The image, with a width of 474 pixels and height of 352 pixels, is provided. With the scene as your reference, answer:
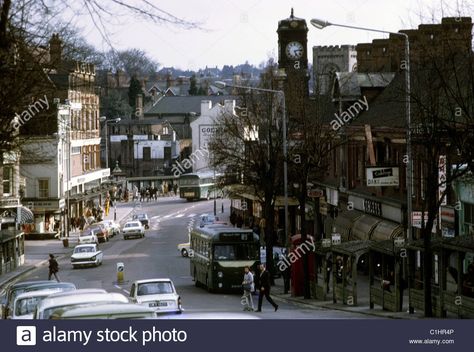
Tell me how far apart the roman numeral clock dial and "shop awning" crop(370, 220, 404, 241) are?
46579 millimetres

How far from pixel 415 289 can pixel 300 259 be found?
9.31 metres

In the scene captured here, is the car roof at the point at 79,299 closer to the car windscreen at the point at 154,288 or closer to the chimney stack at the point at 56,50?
the chimney stack at the point at 56,50

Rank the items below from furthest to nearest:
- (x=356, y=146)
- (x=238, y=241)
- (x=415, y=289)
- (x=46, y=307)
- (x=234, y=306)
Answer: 1. (x=356, y=146)
2. (x=238, y=241)
3. (x=234, y=306)
4. (x=415, y=289)
5. (x=46, y=307)

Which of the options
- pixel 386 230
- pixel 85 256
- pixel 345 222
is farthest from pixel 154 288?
pixel 85 256

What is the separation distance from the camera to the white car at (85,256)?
56031 mm

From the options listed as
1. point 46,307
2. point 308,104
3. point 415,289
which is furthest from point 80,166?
point 46,307

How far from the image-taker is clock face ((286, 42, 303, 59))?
92.5 meters

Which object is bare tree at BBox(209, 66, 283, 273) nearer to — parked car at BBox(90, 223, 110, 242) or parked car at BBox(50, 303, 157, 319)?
parked car at BBox(90, 223, 110, 242)

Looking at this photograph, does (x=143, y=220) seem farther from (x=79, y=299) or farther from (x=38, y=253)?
(x=79, y=299)

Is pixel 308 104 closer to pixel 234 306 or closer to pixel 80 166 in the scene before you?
pixel 234 306

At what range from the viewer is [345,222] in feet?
175

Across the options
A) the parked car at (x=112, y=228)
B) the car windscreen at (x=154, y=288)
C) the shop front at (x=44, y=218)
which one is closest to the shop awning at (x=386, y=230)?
the car windscreen at (x=154, y=288)

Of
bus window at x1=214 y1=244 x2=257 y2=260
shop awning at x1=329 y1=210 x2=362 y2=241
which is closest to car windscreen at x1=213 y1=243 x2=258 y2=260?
bus window at x1=214 y1=244 x2=257 y2=260

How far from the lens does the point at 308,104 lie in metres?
58.2
